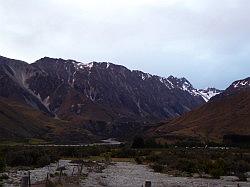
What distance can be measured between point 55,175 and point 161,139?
4922 inches

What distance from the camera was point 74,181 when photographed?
179 ft

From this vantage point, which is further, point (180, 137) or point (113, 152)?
point (180, 137)

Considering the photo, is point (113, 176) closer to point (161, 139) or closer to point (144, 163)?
point (144, 163)

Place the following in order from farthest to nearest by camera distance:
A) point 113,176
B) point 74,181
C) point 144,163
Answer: point 144,163 < point 113,176 < point 74,181

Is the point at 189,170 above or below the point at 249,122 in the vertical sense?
below

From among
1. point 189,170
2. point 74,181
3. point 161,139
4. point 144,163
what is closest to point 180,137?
point 161,139

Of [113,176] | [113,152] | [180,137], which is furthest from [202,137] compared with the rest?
[113,176]

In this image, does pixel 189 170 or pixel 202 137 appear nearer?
pixel 189 170

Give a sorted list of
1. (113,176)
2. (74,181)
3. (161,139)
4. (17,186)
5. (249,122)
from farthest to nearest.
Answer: (249,122) → (161,139) → (113,176) → (74,181) → (17,186)

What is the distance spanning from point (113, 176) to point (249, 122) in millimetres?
141037

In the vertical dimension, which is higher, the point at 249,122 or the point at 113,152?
the point at 249,122

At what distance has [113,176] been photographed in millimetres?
66125

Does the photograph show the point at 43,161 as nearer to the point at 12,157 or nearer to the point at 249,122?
the point at 12,157

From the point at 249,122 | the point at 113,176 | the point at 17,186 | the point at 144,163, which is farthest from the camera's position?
the point at 249,122
